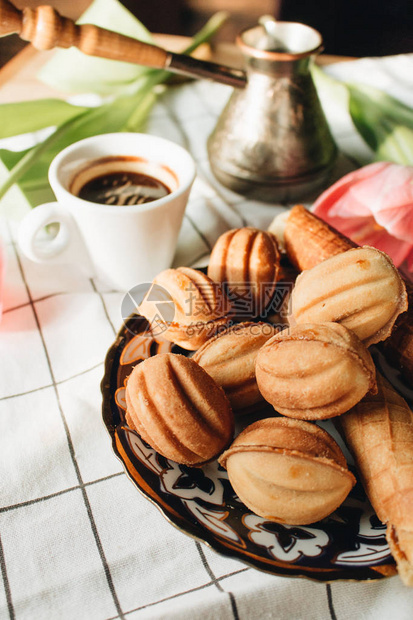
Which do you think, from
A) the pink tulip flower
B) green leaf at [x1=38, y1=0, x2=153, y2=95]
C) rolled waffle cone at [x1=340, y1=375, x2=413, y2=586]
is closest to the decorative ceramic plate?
rolled waffle cone at [x1=340, y1=375, x2=413, y2=586]

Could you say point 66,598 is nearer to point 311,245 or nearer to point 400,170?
point 311,245

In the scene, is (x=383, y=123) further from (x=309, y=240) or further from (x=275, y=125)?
(x=309, y=240)

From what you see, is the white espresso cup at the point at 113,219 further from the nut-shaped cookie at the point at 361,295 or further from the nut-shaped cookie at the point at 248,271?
the nut-shaped cookie at the point at 361,295

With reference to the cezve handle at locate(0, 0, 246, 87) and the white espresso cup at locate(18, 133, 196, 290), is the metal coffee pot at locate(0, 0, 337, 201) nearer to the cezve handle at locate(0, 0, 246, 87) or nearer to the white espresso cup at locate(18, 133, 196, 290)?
the cezve handle at locate(0, 0, 246, 87)

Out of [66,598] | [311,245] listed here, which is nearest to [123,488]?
[66,598]

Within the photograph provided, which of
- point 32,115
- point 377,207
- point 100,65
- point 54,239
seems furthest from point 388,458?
point 100,65
